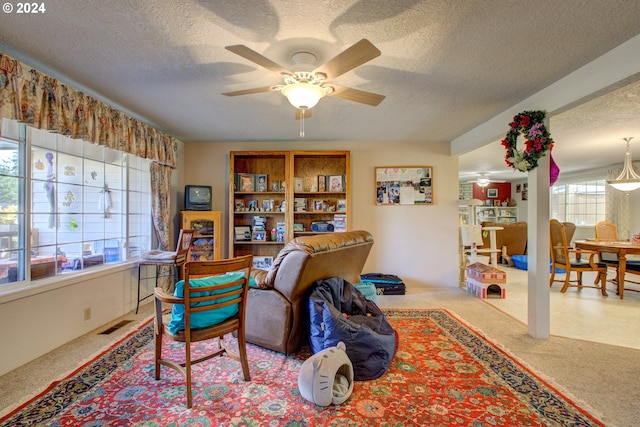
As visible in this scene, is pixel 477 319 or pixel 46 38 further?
pixel 477 319

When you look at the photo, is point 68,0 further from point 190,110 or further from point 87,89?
point 190,110

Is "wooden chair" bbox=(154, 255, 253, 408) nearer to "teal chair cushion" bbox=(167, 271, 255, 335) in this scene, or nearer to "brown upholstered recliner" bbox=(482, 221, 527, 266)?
"teal chair cushion" bbox=(167, 271, 255, 335)

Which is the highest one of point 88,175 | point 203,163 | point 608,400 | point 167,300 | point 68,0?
point 68,0

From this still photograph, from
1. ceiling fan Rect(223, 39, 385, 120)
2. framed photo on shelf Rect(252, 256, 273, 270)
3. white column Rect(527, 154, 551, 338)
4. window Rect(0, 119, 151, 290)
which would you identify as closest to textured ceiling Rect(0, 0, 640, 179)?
ceiling fan Rect(223, 39, 385, 120)

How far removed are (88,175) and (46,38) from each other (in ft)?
5.02

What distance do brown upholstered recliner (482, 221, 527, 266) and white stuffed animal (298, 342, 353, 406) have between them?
604cm

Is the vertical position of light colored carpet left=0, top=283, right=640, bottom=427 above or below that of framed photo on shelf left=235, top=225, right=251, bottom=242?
below

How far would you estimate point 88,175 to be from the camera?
315 centimetres

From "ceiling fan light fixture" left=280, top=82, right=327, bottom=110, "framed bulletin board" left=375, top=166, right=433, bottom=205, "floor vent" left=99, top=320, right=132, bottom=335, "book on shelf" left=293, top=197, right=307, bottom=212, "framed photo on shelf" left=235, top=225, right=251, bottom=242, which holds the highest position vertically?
"ceiling fan light fixture" left=280, top=82, right=327, bottom=110

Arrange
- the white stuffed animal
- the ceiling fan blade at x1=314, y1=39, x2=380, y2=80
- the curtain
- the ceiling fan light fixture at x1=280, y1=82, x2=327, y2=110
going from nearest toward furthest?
1. the ceiling fan blade at x1=314, y1=39, x2=380, y2=80
2. the white stuffed animal
3. the ceiling fan light fixture at x1=280, y1=82, x2=327, y2=110
4. the curtain

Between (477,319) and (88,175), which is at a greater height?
(88,175)

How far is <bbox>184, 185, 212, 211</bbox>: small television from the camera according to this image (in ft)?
14.7

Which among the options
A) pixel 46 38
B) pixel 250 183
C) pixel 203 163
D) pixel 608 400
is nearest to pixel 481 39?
pixel 608 400

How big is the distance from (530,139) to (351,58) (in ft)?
6.65
